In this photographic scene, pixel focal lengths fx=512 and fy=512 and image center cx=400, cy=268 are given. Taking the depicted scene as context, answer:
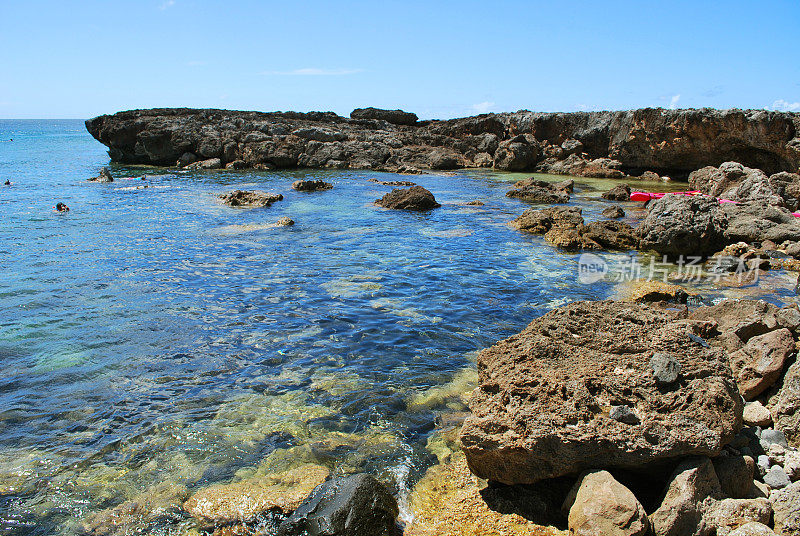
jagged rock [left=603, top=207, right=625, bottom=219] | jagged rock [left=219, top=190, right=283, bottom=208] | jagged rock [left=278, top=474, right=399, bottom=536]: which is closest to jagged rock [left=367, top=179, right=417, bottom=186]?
jagged rock [left=219, top=190, right=283, bottom=208]

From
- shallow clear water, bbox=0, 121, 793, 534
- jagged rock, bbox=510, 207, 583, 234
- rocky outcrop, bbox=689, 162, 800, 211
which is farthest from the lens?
rocky outcrop, bbox=689, 162, 800, 211

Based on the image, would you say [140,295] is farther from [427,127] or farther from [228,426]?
[427,127]

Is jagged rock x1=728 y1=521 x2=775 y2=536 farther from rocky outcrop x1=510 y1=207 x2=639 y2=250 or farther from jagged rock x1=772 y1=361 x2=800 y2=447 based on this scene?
rocky outcrop x1=510 y1=207 x2=639 y2=250

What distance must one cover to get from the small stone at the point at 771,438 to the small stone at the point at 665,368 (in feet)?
4.21

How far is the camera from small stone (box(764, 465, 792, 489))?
190 inches

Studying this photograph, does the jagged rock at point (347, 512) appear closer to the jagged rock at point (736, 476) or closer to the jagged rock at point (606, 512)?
the jagged rock at point (606, 512)

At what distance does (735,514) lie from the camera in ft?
14.0

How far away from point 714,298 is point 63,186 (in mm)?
36817

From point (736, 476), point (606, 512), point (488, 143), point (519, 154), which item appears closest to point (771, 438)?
point (736, 476)

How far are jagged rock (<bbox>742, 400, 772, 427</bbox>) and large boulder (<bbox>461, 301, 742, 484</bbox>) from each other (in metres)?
0.76

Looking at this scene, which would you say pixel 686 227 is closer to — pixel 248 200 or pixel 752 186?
pixel 752 186

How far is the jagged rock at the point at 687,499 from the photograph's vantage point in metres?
4.20

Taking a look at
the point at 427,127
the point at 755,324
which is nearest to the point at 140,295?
the point at 755,324

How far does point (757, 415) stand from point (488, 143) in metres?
44.6
